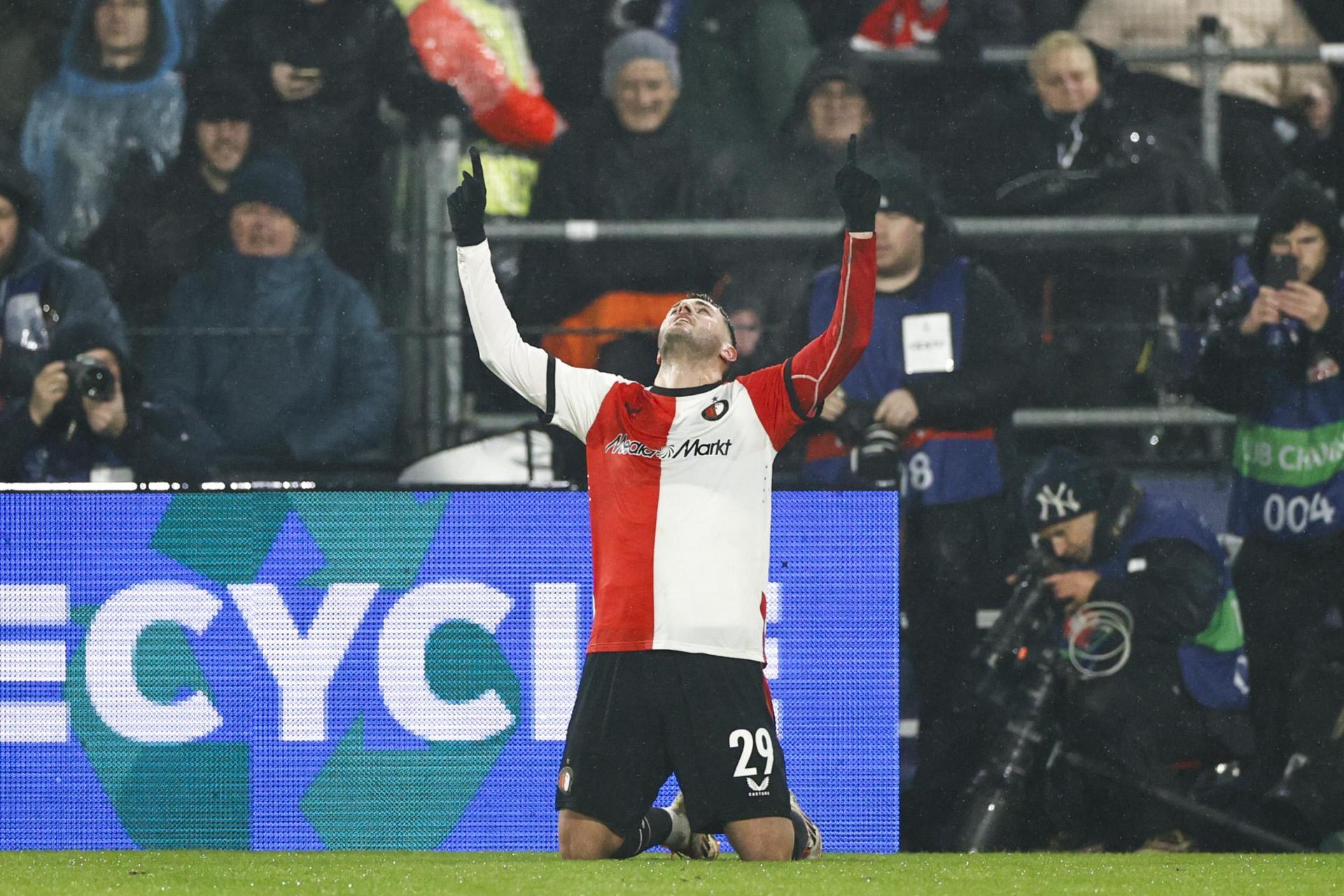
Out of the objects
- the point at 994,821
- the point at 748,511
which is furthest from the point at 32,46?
the point at 994,821

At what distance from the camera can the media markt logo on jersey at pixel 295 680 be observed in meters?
5.21

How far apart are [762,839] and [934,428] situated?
2460mm

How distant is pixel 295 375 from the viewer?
6.65m

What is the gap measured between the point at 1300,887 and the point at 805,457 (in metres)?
2.97

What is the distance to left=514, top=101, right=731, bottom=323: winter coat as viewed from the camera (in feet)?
22.0

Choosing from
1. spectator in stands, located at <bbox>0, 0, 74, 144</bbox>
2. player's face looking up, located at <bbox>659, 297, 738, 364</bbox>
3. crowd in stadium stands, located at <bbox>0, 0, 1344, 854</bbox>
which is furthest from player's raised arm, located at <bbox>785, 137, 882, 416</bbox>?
spectator in stands, located at <bbox>0, 0, 74, 144</bbox>

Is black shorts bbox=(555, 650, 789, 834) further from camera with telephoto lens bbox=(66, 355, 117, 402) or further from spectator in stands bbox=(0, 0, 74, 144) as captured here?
spectator in stands bbox=(0, 0, 74, 144)

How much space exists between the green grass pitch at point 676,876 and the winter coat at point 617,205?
2.65 meters

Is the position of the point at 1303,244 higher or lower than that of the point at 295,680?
higher

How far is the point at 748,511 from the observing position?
455 centimetres

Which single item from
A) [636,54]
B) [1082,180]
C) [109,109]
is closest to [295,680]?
[109,109]

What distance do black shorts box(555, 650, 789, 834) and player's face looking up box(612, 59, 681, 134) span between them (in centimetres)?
299

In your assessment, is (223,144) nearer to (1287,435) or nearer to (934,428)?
(934,428)

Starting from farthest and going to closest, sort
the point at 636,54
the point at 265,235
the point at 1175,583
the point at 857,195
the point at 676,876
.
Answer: the point at 636,54 → the point at 265,235 → the point at 1175,583 → the point at 857,195 → the point at 676,876
